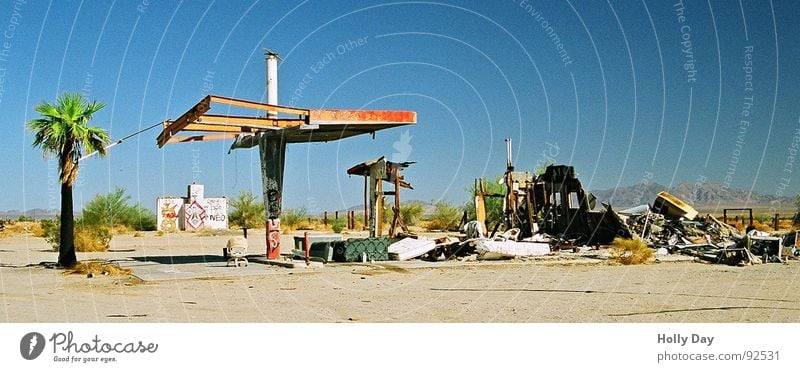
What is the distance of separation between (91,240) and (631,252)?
68.2ft

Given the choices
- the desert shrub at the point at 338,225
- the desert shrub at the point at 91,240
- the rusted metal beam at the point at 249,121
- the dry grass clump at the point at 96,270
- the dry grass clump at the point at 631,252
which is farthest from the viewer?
the desert shrub at the point at 338,225

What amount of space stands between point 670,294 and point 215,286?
942 centimetres

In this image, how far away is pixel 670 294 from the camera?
50.1ft

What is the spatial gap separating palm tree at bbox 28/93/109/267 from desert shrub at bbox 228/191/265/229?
43.6 meters

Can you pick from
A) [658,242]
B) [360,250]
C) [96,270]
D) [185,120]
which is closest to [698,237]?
[658,242]

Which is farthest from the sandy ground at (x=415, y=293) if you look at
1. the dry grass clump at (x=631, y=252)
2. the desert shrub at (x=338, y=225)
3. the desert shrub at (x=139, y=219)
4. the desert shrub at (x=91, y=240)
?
the desert shrub at (x=139, y=219)

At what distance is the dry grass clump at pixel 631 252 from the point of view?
2322 cm

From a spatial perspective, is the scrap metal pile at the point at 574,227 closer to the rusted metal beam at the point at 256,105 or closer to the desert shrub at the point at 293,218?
the rusted metal beam at the point at 256,105

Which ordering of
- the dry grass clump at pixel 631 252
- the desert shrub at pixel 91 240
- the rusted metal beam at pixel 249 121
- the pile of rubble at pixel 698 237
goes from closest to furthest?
the rusted metal beam at pixel 249 121
the dry grass clump at pixel 631 252
the pile of rubble at pixel 698 237
the desert shrub at pixel 91 240
